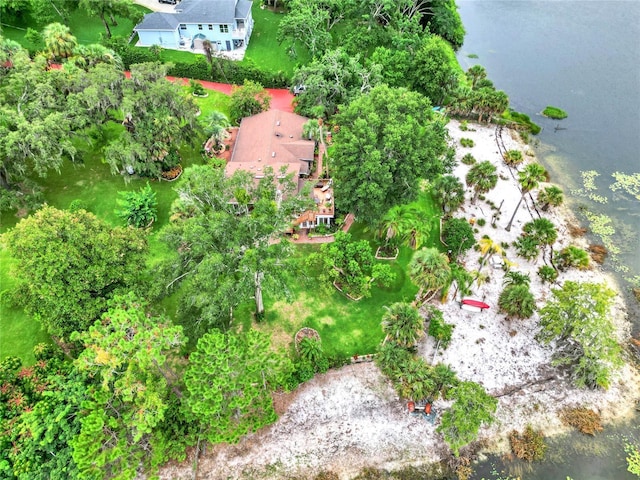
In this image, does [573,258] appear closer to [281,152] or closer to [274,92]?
[281,152]

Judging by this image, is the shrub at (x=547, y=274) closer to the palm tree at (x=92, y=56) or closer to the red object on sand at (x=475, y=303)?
the red object on sand at (x=475, y=303)

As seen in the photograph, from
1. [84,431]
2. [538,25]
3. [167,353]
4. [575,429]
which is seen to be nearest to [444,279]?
[575,429]

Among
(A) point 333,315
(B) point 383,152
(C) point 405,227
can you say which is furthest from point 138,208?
(C) point 405,227

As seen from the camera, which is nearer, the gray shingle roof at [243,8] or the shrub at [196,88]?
the shrub at [196,88]

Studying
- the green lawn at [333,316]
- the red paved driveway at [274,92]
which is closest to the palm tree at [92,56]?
the red paved driveway at [274,92]

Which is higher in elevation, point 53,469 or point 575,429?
point 53,469

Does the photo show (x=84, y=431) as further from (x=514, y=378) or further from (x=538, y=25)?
(x=538, y=25)
